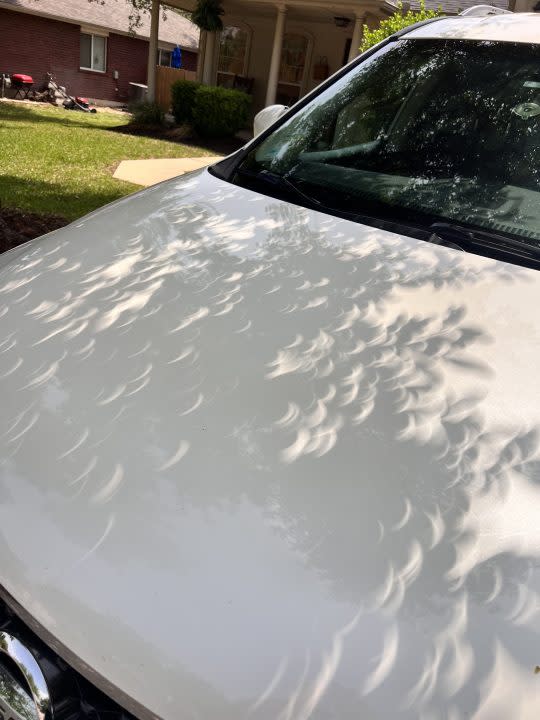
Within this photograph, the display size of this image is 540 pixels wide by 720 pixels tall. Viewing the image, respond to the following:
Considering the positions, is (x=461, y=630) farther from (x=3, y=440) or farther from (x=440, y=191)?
(x=440, y=191)

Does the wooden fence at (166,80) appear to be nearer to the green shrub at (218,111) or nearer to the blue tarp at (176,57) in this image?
the blue tarp at (176,57)

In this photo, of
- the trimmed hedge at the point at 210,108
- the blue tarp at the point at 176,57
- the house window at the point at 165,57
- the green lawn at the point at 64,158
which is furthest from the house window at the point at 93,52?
the trimmed hedge at the point at 210,108

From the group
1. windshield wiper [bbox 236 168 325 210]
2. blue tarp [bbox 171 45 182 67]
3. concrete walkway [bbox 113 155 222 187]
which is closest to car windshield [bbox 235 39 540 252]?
windshield wiper [bbox 236 168 325 210]

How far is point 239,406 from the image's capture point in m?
1.35

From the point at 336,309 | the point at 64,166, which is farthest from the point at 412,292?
the point at 64,166

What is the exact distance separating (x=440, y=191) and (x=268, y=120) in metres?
1.20

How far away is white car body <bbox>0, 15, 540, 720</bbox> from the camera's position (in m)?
0.94

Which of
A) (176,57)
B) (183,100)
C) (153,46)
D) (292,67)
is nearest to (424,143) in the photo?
(183,100)

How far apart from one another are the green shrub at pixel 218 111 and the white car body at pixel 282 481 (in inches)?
525

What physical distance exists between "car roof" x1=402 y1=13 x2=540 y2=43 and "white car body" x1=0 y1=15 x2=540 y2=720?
4.04 ft

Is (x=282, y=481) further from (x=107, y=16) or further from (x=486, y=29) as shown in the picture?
(x=107, y=16)

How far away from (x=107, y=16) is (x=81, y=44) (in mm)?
1576

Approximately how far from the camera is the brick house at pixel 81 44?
22.9m

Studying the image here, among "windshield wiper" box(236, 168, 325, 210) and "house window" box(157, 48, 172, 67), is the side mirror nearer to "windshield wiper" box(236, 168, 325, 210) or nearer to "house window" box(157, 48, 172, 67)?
"windshield wiper" box(236, 168, 325, 210)
